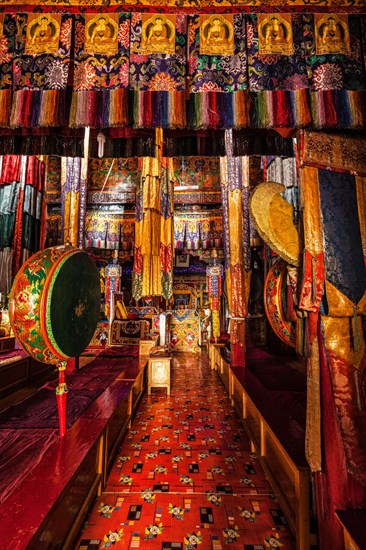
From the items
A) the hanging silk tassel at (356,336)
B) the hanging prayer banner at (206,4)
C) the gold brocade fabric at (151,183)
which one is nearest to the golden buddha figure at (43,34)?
the hanging prayer banner at (206,4)

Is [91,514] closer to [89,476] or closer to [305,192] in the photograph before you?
[89,476]

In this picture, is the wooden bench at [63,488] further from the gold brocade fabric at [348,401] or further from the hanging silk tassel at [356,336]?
the hanging silk tassel at [356,336]

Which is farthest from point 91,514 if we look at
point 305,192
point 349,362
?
point 305,192

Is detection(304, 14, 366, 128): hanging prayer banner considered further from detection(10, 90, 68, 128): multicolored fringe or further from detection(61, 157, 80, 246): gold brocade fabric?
detection(61, 157, 80, 246): gold brocade fabric

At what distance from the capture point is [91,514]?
2.06 meters

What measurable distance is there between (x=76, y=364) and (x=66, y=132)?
3677mm

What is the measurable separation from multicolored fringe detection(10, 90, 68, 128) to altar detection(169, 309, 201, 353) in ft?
27.7

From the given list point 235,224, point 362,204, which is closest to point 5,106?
point 362,204

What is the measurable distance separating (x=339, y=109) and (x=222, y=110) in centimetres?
77

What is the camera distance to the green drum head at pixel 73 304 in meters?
2.00

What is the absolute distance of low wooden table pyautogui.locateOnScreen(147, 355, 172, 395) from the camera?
5.02 m

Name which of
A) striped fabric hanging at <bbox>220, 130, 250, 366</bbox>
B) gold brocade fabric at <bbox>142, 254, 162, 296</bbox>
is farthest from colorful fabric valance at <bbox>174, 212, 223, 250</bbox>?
striped fabric hanging at <bbox>220, 130, 250, 366</bbox>

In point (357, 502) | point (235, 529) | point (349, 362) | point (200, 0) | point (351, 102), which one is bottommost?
point (235, 529)

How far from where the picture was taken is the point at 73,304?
7.44 feet
